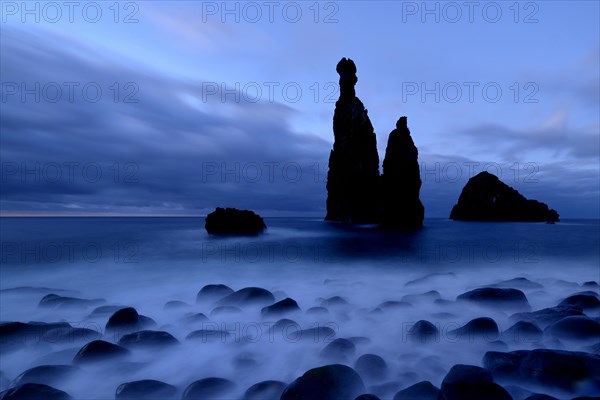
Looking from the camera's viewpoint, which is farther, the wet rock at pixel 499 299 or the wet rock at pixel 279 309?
the wet rock at pixel 499 299

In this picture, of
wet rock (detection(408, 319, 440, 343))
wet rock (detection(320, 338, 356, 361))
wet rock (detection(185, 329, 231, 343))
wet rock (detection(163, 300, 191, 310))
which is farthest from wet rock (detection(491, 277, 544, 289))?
wet rock (detection(163, 300, 191, 310))

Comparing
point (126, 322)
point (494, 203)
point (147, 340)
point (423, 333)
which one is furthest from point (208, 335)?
point (494, 203)

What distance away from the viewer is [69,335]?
4906mm

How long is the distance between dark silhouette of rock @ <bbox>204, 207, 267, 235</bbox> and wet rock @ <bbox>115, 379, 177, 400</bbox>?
25.5m

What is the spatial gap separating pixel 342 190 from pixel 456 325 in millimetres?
63696

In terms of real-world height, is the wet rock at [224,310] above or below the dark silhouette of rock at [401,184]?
below

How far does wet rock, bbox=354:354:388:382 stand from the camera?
3850mm

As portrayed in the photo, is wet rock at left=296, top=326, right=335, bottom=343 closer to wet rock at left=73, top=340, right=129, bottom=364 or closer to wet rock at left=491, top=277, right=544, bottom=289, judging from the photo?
wet rock at left=73, top=340, right=129, bottom=364

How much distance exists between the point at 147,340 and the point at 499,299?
6947 millimetres

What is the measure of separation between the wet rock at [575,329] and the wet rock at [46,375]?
6967 mm

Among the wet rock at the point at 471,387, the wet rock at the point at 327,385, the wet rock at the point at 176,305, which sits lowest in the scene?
the wet rock at the point at 176,305

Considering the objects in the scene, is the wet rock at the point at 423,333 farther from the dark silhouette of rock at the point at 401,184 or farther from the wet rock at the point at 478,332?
the dark silhouette of rock at the point at 401,184

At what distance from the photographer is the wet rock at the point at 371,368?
12.6ft

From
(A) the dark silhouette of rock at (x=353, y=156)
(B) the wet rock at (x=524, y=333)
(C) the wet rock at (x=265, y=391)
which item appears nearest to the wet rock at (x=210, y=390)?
(C) the wet rock at (x=265, y=391)
